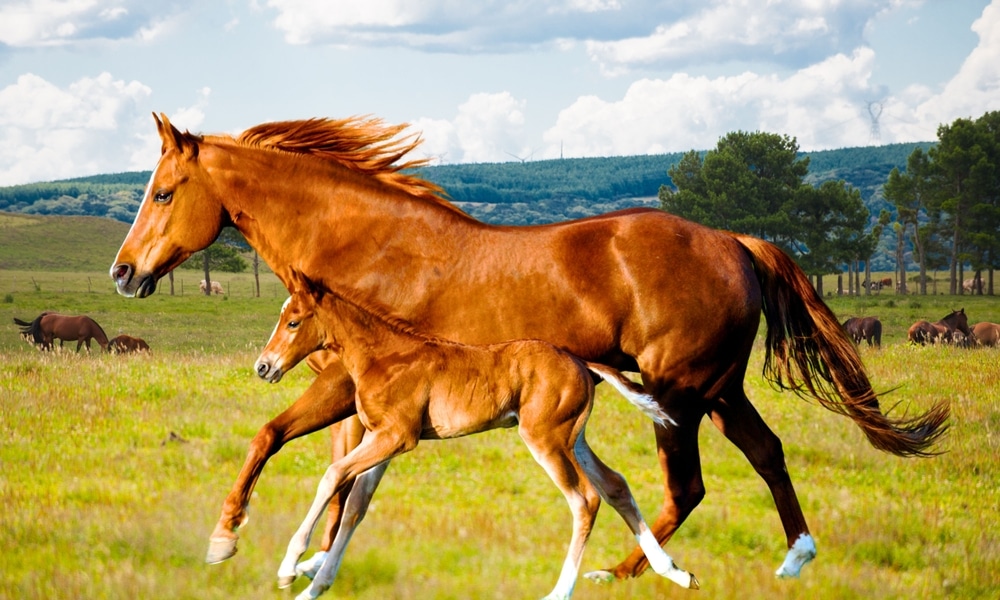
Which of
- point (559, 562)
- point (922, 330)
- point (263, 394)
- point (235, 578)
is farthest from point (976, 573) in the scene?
point (922, 330)

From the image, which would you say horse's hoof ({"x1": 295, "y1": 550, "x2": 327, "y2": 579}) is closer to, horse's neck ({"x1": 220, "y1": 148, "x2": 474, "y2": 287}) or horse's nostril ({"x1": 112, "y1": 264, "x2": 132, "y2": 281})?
horse's neck ({"x1": 220, "y1": 148, "x2": 474, "y2": 287})

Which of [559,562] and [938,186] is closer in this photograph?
[559,562]

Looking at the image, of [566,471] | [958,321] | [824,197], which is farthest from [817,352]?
[824,197]

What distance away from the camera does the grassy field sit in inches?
237

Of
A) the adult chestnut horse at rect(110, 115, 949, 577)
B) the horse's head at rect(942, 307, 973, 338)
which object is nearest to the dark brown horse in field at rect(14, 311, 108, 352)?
the horse's head at rect(942, 307, 973, 338)

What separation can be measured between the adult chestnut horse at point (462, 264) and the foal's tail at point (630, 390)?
1.43 ft

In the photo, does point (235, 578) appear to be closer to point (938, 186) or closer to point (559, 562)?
point (559, 562)

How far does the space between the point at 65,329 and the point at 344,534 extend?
2726 cm

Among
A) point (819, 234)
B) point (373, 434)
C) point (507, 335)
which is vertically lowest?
point (819, 234)

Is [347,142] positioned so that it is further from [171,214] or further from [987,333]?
[987,333]

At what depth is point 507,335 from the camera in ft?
19.5

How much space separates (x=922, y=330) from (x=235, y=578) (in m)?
24.0

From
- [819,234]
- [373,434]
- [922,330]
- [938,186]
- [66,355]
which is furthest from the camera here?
[938,186]

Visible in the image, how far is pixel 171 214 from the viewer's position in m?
6.29
